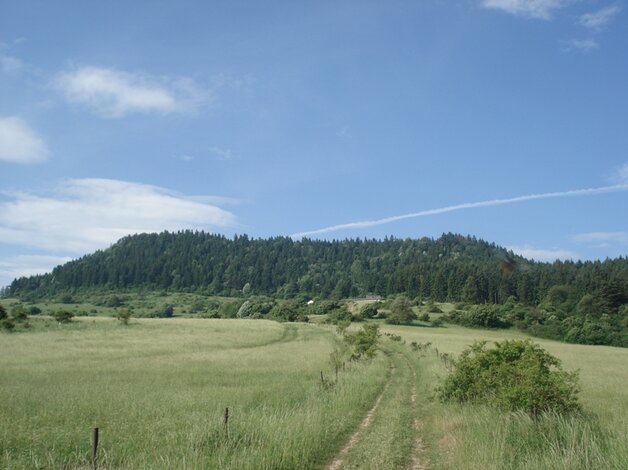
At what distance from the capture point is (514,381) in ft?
57.4

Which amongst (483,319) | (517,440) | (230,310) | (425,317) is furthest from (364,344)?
(230,310)

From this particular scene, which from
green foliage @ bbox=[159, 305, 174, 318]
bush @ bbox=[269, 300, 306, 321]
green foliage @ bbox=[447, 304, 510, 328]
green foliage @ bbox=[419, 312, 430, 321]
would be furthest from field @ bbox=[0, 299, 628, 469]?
green foliage @ bbox=[159, 305, 174, 318]

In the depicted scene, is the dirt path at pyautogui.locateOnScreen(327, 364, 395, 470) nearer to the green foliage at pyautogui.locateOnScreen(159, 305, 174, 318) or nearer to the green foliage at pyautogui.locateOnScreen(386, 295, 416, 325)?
the green foliage at pyautogui.locateOnScreen(386, 295, 416, 325)

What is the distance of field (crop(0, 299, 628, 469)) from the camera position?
11844 millimetres

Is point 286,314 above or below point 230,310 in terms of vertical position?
above

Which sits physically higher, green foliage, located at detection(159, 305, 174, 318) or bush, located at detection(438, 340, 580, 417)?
bush, located at detection(438, 340, 580, 417)

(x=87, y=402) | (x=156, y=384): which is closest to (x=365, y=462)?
(x=87, y=402)

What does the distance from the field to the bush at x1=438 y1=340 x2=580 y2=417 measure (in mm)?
881

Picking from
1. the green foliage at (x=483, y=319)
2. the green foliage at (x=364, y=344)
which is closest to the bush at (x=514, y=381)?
the green foliage at (x=364, y=344)

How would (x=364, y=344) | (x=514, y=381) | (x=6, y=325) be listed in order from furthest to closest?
1. (x=6, y=325)
2. (x=364, y=344)
3. (x=514, y=381)

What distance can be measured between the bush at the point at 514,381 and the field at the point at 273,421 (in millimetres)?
881

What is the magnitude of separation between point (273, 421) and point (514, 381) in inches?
354

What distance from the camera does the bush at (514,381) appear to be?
1623 cm

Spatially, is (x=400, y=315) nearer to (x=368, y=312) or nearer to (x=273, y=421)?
(x=368, y=312)
